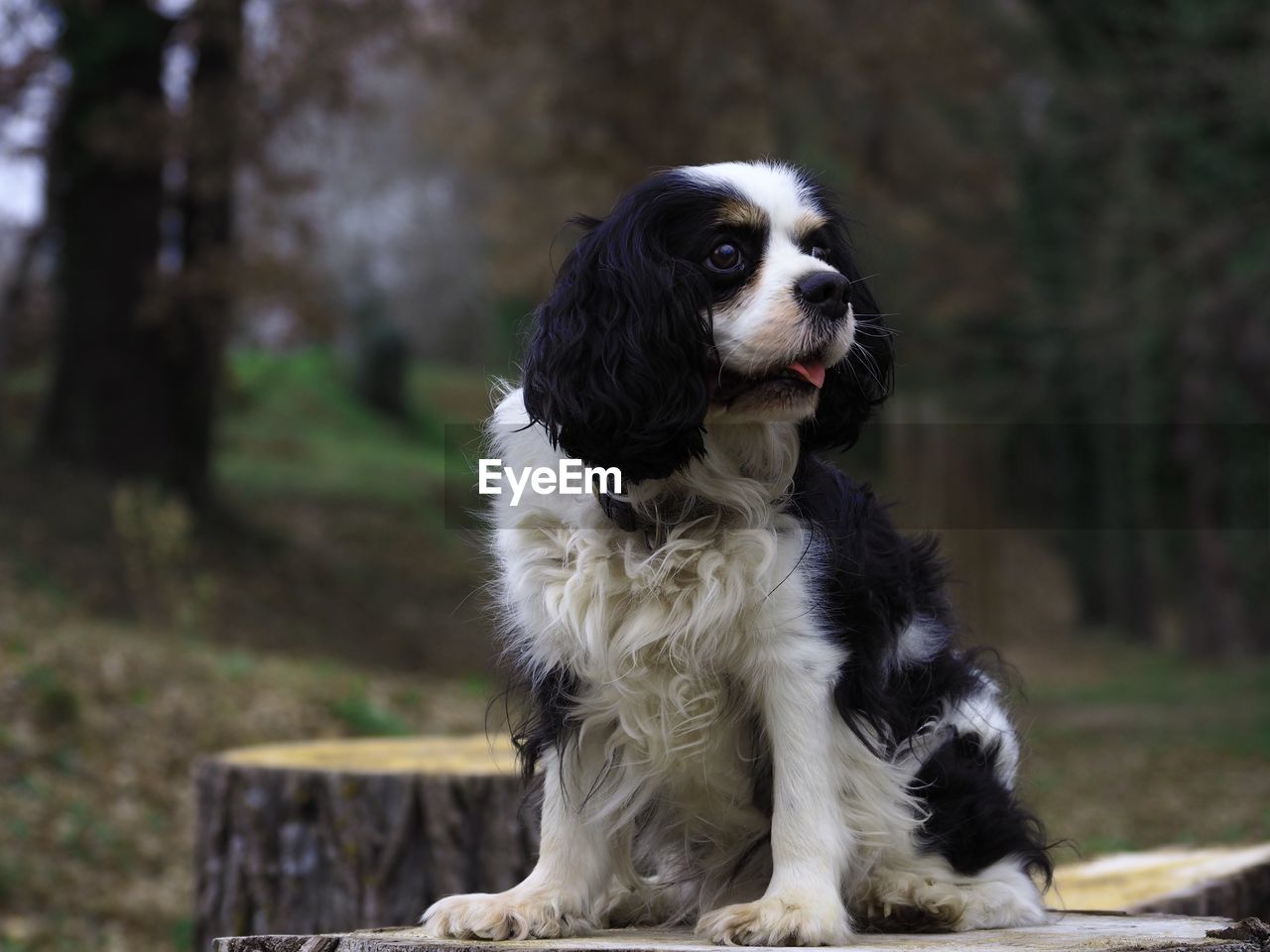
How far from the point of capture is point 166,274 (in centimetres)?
1316

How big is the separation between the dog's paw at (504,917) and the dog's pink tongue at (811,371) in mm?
1071

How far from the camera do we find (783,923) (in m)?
2.56

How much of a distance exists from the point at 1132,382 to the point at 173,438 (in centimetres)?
1434

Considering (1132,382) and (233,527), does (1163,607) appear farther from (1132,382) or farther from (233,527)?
(233,527)

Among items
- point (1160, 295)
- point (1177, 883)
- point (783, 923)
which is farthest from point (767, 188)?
point (1160, 295)

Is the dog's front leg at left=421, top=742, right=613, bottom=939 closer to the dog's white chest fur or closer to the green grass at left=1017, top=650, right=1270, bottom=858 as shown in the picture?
the dog's white chest fur

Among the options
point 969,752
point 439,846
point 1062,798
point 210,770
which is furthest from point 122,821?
point 1062,798

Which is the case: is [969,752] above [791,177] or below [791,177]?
below

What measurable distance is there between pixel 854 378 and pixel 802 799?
2.67 feet

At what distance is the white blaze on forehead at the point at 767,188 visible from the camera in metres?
2.79

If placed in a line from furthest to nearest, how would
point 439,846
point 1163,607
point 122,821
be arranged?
point 1163,607 < point 122,821 < point 439,846

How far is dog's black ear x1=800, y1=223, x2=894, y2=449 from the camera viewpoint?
2936 mm

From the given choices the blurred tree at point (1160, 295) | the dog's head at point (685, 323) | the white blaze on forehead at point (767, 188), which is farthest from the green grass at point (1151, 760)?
the blurred tree at point (1160, 295)

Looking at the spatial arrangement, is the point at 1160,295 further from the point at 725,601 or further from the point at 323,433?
the point at 725,601
